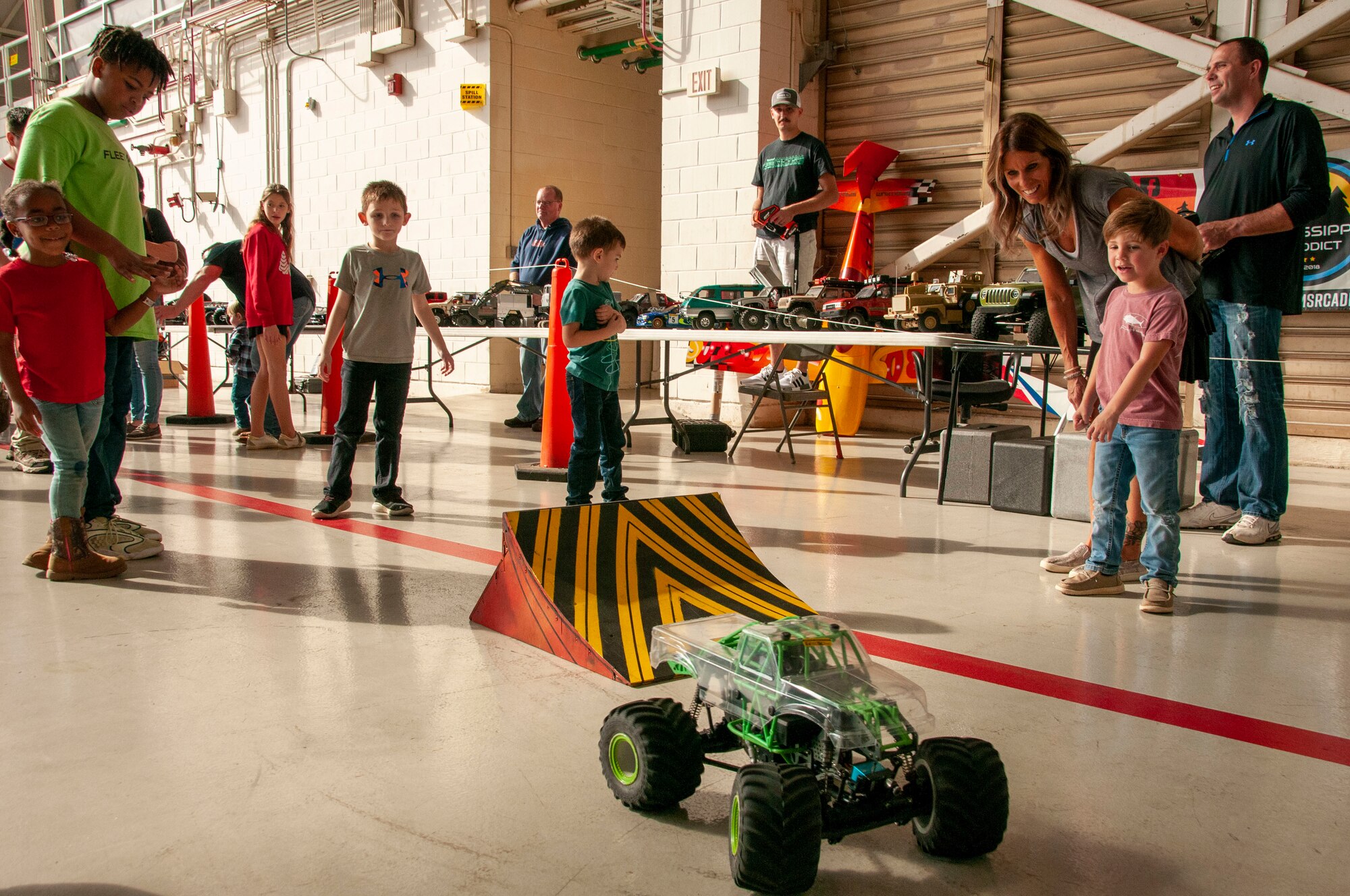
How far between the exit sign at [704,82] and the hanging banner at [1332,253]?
459cm

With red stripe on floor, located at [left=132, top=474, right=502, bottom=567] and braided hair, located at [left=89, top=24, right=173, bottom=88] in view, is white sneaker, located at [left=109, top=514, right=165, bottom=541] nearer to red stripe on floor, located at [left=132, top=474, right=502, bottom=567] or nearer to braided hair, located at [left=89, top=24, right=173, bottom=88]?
red stripe on floor, located at [left=132, top=474, right=502, bottom=567]

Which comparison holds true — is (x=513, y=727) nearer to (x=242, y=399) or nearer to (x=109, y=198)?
(x=109, y=198)

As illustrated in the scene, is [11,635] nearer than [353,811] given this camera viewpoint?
No

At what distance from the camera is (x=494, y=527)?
4.55m

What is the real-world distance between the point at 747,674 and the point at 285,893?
32.7 inches

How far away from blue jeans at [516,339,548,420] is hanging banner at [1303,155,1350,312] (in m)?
5.40

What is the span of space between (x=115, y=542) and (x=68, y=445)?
492mm

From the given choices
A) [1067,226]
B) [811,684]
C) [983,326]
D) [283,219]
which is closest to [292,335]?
[283,219]

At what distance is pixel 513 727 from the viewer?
2.28m

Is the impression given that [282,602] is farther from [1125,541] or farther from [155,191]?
[155,191]

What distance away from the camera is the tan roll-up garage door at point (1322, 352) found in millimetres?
6707

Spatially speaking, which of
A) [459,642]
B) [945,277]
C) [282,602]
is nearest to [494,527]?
[282,602]

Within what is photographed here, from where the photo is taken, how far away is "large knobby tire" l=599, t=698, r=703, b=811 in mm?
1827

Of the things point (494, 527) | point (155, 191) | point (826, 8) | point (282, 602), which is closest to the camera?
point (282, 602)
